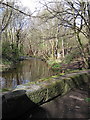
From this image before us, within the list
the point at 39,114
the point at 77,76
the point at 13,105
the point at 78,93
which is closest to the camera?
the point at 13,105

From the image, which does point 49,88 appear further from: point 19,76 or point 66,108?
point 19,76

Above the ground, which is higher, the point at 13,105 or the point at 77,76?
the point at 77,76

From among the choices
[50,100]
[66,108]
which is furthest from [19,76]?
[66,108]

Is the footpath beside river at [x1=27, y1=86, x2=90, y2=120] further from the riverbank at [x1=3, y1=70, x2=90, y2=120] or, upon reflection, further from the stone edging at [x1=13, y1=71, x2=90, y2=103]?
the stone edging at [x1=13, y1=71, x2=90, y2=103]

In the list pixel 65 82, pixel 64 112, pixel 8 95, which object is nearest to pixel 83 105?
pixel 64 112

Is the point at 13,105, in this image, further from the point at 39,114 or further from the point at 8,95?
the point at 39,114

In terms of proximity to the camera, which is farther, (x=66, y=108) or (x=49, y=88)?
(x=49, y=88)

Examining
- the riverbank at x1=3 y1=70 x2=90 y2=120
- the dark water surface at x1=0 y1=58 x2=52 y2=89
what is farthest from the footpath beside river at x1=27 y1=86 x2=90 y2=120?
the dark water surface at x1=0 y1=58 x2=52 y2=89

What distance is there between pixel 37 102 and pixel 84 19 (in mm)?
7338

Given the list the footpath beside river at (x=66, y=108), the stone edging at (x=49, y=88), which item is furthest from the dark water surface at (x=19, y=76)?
the footpath beside river at (x=66, y=108)

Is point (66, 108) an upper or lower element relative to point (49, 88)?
lower

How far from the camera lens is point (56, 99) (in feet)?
15.1

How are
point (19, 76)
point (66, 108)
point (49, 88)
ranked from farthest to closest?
point (19, 76) < point (49, 88) < point (66, 108)

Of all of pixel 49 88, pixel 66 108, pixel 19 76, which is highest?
pixel 49 88
